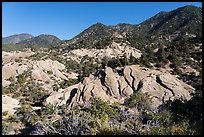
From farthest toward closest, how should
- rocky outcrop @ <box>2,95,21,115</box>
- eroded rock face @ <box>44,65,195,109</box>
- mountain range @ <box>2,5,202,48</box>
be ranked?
1. mountain range @ <box>2,5,202,48</box>
2. rocky outcrop @ <box>2,95,21,115</box>
3. eroded rock face @ <box>44,65,195,109</box>

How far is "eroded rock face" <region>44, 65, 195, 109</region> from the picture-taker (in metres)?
14.9

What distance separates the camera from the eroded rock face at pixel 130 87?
48.8ft

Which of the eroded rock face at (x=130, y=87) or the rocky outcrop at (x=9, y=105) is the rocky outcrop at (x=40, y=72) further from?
the eroded rock face at (x=130, y=87)

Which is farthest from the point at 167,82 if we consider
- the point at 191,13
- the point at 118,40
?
the point at 191,13

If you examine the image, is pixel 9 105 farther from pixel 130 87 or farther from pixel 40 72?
pixel 40 72

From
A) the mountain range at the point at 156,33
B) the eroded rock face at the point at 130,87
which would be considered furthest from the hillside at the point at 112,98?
the mountain range at the point at 156,33

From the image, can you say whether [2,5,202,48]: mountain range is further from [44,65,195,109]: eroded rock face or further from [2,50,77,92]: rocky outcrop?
[44,65,195,109]: eroded rock face

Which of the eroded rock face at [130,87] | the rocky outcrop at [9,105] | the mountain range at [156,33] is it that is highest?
the mountain range at [156,33]

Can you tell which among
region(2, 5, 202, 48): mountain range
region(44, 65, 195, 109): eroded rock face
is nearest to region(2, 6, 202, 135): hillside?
region(44, 65, 195, 109): eroded rock face

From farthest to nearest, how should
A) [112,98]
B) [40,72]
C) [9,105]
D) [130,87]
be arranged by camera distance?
[40,72] → [9,105] → [130,87] → [112,98]

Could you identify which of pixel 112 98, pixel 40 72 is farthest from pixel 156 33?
pixel 112 98

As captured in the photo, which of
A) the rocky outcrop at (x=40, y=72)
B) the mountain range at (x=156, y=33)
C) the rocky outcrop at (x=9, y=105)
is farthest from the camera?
the mountain range at (x=156, y=33)

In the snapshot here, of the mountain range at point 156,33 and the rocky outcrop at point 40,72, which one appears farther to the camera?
the mountain range at point 156,33

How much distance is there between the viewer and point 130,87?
16.4 metres
